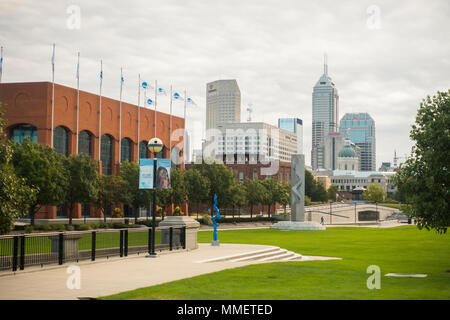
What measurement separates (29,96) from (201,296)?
58799 mm

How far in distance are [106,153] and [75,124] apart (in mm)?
10302

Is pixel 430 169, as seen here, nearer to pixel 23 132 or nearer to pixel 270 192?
pixel 23 132

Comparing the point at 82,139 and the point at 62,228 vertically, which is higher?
the point at 82,139

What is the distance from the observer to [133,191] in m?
66.9

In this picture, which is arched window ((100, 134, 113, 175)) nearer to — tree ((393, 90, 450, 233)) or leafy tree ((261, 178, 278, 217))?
leafy tree ((261, 178, 278, 217))

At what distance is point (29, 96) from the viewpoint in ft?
220

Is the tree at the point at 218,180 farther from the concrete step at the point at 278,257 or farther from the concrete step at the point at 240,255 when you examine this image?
the concrete step at the point at 240,255

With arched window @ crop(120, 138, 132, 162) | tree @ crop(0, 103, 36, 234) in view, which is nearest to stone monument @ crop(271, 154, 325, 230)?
arched window @ crop(120, 138, 132, 162)

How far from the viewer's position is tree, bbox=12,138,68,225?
5041 centimetres

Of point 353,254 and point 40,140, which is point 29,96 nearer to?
point 40,140

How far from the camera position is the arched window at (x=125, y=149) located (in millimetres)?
86381

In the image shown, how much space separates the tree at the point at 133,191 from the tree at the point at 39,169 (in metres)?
11.7

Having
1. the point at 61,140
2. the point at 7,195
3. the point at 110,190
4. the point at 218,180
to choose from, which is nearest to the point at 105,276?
the point at 7,195
